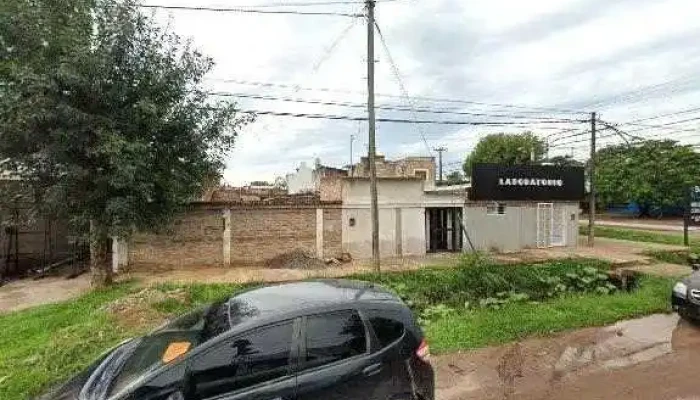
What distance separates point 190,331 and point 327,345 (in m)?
1.22

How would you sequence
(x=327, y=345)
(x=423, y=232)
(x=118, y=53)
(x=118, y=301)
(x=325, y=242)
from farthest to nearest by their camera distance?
(x=423, y=232) → (x=325, y=242) → (x=118, y=53) → (x=118, y=301) → (x=327, y=345)

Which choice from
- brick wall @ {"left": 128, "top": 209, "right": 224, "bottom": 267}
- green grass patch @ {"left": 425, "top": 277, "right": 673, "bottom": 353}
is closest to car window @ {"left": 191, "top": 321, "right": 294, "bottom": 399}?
green grass patch @ {"left": 425, "top": 277, "right": 673, "bottom": 353}

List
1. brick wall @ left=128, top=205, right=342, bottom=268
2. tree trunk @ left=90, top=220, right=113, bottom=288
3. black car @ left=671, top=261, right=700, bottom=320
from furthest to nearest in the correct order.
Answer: brick wall @ left=128, top=205, right=342, bottom=268, tree trunk @ left=90, top=220, right=113, bottom=288, black car @ left=671, top=261, right=700, bottom=320

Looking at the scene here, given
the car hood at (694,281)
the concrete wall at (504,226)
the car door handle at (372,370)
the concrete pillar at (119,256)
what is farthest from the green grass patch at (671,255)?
the concrete pillar at (119,256)

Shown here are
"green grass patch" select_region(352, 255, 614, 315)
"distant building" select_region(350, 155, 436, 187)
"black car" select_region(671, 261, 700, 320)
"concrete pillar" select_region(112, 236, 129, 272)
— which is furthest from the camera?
"distant building" select_region(350, 155, 436, 187)

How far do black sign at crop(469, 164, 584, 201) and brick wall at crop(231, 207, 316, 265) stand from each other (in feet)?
24.7

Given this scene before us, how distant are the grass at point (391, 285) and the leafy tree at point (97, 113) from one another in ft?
7.70

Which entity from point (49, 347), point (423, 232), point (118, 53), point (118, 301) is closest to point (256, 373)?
point (49, 347)

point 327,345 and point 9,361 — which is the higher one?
point 327,345

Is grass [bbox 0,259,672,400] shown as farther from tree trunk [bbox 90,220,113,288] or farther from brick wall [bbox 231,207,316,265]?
brick wall [bbox 231,207,316,265]

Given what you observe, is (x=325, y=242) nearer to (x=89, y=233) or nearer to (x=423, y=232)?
(x=423, y=232)

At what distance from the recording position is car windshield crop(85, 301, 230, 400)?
3830 millimetres

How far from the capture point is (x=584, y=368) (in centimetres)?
661

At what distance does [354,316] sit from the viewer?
4.23 metres
